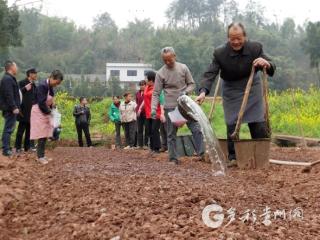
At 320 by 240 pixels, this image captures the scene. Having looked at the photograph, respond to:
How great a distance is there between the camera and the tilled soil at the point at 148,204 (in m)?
2.82

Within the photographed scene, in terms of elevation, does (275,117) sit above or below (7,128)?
below

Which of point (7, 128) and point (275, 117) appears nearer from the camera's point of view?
point (7, 128)

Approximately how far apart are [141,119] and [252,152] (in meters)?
5.05

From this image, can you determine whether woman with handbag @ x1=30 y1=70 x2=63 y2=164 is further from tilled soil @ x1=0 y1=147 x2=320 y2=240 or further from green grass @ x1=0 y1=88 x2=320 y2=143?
green grass @ x1=0 y1=88 x2=320 y2=143

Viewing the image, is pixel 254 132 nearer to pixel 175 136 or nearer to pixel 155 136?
pixel 175 136

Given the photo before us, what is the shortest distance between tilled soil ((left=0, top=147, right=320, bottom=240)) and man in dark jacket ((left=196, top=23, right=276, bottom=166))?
0.75m

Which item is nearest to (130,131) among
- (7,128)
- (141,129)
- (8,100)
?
(141,129)

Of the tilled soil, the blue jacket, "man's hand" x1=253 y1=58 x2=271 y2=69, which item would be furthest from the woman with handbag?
"man's hand" x1=253 y1=58 x2=271 y2=69

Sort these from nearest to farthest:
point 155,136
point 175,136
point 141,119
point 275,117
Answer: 1. point 175,136
2. point 155,136
3. point 141,119
4. point 275,117

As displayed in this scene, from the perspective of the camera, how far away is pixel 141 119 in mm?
10680

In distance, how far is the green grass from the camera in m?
15.2

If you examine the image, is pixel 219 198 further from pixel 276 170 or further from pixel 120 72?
pixel 120 72

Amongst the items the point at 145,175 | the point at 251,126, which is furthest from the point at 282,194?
the point at 251,126

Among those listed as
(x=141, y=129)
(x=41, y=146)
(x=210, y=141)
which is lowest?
(x=141, y=129)
